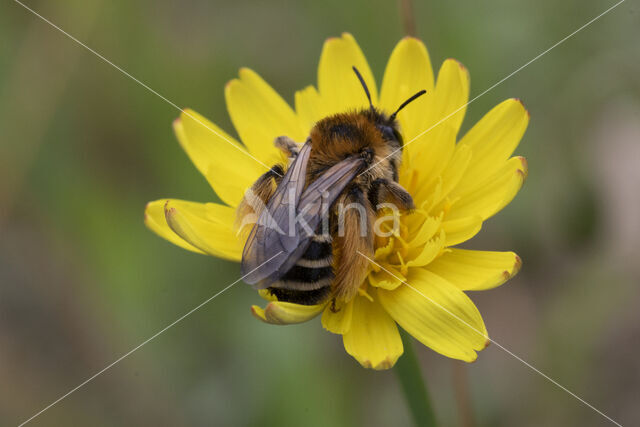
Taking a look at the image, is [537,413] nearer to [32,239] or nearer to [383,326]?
[383,326]

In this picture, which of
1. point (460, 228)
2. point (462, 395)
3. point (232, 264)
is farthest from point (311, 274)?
point (232, 264)

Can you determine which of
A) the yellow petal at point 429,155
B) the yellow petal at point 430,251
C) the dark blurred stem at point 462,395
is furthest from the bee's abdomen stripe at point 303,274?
the dark blurred stem at point 462,395

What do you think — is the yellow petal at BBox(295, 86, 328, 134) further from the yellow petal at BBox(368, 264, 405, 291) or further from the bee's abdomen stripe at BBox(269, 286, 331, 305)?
the bee's abdomen stripe at BBox(269, 286, 331, 305)

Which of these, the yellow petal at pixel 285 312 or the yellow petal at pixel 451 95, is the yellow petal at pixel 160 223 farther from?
the yellow petal at pixel 451 95

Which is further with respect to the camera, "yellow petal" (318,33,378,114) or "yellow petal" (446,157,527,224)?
"yellow petal" (318,33,378,114)

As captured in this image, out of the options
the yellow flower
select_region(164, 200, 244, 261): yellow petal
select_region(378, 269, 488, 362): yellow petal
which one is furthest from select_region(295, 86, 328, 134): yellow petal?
select_region(378, 269, 488, 362): yellow petal

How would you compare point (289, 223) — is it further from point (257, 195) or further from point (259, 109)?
point (259, 109)
